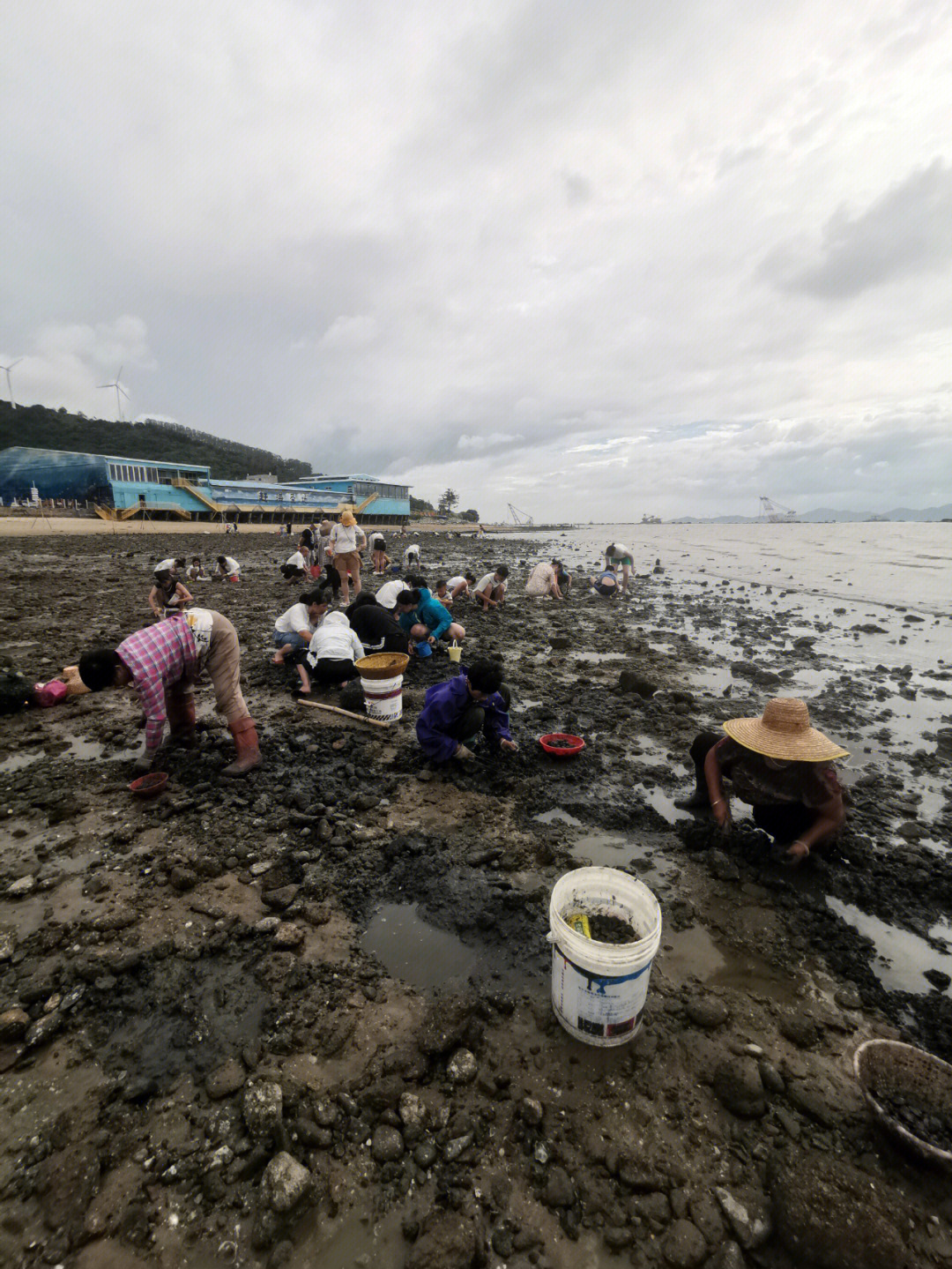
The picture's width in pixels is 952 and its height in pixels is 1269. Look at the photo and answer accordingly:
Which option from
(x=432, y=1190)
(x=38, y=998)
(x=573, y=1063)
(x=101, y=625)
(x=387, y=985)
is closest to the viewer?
(x=432, y=1190)

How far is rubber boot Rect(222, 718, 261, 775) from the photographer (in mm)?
5254

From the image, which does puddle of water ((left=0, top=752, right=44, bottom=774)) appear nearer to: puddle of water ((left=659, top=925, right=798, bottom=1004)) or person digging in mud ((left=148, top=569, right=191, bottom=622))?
person digging in mud ((left=148, top=569, right=191, bottom=622))

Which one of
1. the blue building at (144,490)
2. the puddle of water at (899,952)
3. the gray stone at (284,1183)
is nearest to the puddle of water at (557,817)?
the puddle of water at (899,952)

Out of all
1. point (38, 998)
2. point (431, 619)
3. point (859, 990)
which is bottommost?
point (859, 990)

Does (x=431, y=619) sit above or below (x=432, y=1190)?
above

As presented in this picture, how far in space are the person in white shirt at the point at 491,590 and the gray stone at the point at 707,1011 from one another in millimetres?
11648

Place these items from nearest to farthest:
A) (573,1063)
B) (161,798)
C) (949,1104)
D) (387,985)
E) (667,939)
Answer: (949,1104) → (573,1063) → (387,985) → (667,939) → (161,798)

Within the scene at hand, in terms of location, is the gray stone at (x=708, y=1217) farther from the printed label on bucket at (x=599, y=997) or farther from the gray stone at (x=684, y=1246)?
the printed label on bucket at (x=599, y=997)

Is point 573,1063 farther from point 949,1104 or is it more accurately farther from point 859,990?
point 859,990

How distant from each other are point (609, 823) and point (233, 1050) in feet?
10.8

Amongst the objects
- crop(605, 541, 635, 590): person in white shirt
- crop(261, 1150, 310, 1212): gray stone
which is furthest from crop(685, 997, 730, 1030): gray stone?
crop(605, 541, 635, 590): person in white shirt

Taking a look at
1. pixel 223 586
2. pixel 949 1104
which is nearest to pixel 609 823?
pixel 949 1104

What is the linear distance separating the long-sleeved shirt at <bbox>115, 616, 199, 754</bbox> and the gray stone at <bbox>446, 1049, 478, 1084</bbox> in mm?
3654

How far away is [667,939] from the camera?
11.5 ft
